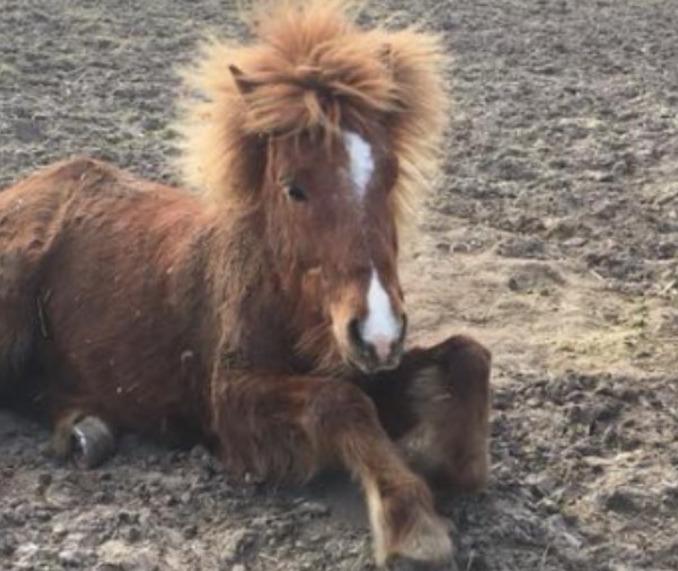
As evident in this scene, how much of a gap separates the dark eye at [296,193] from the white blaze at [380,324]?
16.8 inches

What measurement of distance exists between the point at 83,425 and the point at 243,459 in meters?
0.69

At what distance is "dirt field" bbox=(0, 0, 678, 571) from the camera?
4.23 meters

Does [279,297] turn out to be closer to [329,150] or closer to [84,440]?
[329,150]

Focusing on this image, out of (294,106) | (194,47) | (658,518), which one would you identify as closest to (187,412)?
(294,106)

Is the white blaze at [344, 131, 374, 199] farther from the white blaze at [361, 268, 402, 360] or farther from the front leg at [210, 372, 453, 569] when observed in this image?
the front leg at [210, 372, 453, 569]

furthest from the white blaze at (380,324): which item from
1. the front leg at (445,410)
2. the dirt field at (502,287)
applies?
the dirt field at (502,287)

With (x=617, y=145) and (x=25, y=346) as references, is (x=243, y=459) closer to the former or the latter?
(x=25, y=346)

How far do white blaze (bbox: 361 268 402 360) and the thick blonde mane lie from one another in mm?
567

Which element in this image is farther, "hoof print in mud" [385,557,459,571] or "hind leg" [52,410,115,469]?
"hind leg" [52,410,115,469]

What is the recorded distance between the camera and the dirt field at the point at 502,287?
4.23 m

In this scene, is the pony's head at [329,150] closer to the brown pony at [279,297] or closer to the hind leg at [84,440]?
the brown pony at [279,297]

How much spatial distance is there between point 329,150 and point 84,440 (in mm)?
1387

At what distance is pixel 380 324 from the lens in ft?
12.8

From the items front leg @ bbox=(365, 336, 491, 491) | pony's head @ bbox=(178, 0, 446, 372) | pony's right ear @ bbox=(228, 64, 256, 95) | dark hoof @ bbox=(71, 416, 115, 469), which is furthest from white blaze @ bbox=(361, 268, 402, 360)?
dark hoof @ bbox=(71, 416, 115, 469)
